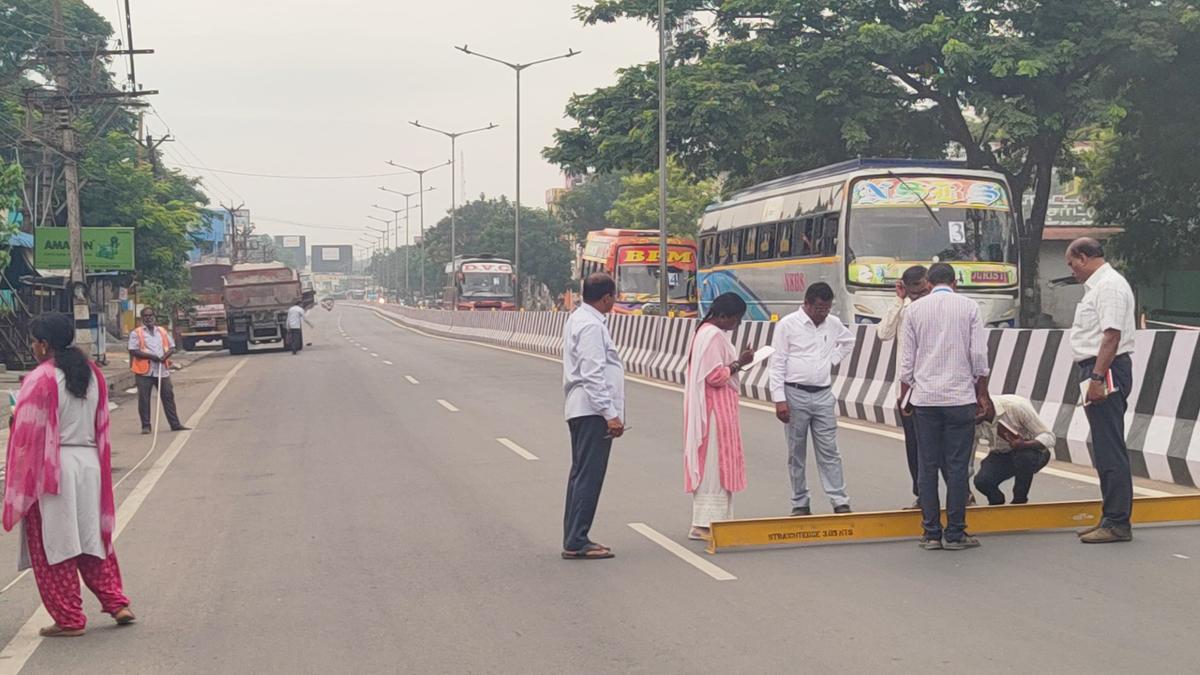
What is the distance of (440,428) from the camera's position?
53.5 feet

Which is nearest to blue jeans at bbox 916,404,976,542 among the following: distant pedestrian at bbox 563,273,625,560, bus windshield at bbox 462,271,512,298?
distant pedestrian at bbox 563,273,625,560

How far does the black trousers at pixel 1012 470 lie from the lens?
8.79 m

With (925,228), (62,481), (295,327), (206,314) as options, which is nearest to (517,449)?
(62,481)

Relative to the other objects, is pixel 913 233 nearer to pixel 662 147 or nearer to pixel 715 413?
pixel 662 147

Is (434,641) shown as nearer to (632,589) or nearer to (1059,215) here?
(632,589)

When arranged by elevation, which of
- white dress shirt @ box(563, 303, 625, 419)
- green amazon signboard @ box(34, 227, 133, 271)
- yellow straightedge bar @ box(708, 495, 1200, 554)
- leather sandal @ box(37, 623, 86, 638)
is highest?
green amazon signboard @ box(34, 227, 133, 271)

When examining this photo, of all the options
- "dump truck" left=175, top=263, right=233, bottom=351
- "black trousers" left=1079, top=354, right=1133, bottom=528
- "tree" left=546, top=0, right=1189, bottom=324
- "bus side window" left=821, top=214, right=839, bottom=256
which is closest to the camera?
"black trousers" left=1079, top=354, right=1133, bottom=528

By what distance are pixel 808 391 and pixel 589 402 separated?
73.8 inches

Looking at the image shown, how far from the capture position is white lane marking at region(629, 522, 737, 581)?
752 cm

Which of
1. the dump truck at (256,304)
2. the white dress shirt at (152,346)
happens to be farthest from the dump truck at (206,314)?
the white dress shirt at (152,346)

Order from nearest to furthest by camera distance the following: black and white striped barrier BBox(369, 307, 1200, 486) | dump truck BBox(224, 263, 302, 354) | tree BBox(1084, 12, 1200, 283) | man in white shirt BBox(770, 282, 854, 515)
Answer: man in white shirt BBox(770, 282, 854, 515)
black and white striped barrier BBox(369, 307, 1200, 486)
tree BBox(1084, 12, 1200, 283)
dump truck BBox(224, 263, 302, 354)

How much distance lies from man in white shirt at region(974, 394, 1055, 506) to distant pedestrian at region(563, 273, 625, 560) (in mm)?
2596

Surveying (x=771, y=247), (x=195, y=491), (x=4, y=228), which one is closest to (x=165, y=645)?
(x=195, y=491)

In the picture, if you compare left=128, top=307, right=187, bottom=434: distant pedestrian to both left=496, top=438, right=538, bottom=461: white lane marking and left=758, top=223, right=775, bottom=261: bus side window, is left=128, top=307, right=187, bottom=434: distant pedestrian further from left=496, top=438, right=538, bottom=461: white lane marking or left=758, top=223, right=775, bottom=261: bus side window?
left=758, top=223, right=775, bottom=261: bus side window
